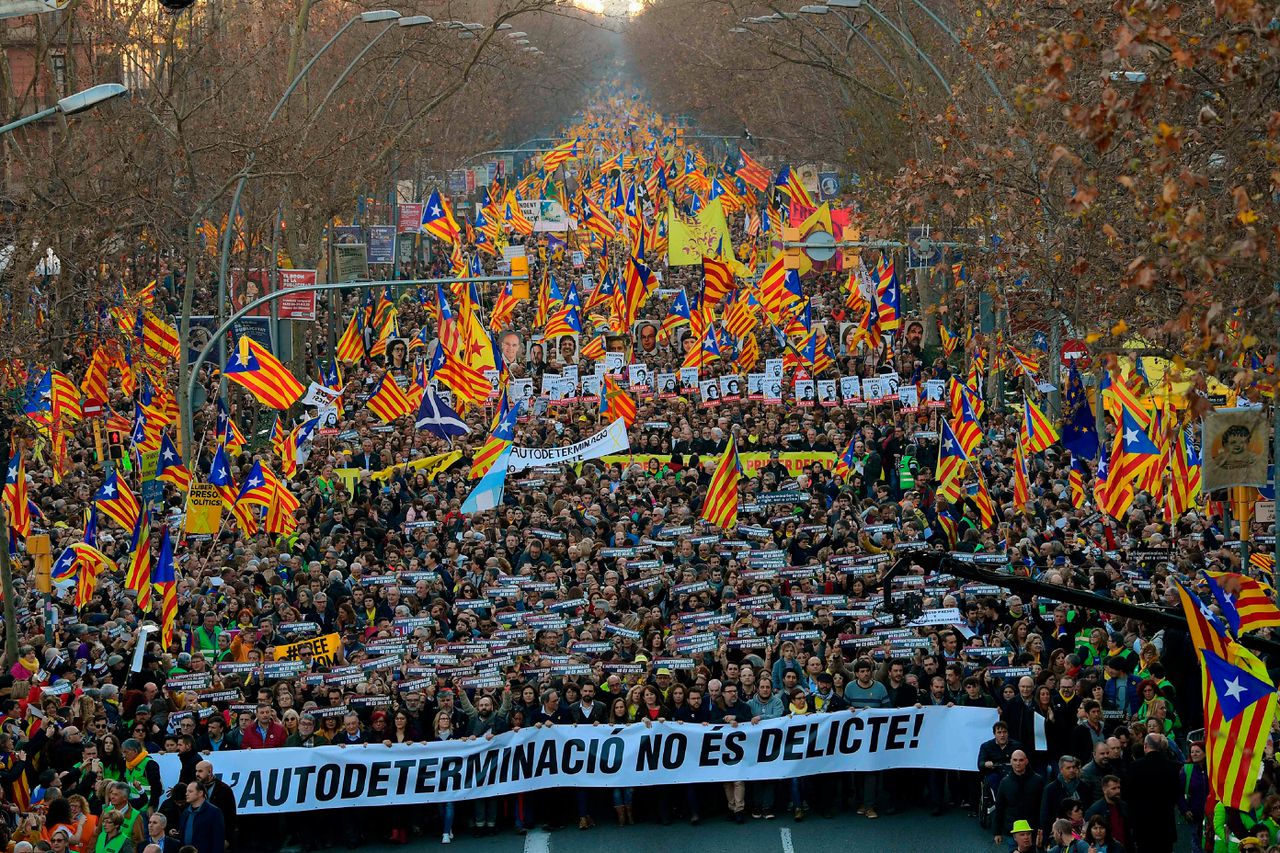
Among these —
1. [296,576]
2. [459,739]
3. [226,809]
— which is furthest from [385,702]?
[296,576]

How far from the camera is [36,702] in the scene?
1683cm

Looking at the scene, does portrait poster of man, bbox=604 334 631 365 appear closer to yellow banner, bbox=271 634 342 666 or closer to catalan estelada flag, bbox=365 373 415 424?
catalan estelada flag, bbox=365 373 415 424

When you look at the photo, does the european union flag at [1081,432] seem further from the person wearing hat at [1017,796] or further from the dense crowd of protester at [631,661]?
the person wearing hat at [1017,796]

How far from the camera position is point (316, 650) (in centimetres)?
1802

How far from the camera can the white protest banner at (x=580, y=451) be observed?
25.4m

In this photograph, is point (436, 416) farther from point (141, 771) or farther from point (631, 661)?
point (141, 771)

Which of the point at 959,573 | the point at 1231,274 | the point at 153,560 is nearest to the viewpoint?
the point at 959,573

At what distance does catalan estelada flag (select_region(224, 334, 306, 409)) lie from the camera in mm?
25578

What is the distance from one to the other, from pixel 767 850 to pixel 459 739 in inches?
97.6

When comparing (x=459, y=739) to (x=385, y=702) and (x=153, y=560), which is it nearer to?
(x=385, y=702)

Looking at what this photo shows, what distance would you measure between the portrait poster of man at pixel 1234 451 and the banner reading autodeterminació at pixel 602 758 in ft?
8.15

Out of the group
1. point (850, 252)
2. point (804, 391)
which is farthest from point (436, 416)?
point (850, 252)

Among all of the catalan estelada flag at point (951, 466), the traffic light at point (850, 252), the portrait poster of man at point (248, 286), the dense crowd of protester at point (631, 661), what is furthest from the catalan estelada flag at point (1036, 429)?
the traffic light at point (850, 252)

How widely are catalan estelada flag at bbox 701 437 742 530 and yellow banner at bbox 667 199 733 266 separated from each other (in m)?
22.4
